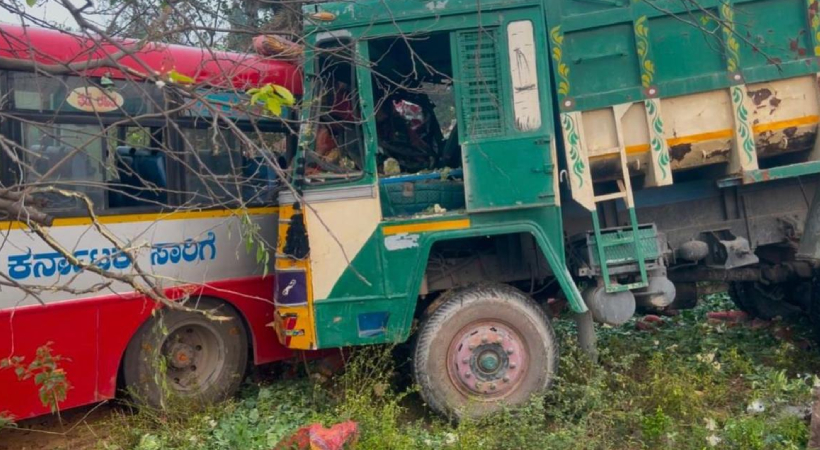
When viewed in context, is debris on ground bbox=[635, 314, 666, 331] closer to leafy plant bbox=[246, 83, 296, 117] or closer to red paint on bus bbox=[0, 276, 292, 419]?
red paint on bus bbox=[0, 276, 292, 419]

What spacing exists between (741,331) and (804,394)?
1978mm

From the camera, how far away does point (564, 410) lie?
16.0ft

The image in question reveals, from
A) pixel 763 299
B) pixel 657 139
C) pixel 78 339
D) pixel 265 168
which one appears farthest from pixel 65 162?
pixel 763 299

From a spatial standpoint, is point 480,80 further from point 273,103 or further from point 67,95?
point 67,95

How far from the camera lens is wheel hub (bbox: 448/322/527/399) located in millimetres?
5012

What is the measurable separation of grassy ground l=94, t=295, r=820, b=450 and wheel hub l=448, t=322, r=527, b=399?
29 cm

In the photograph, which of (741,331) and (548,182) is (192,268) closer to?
(548,182)

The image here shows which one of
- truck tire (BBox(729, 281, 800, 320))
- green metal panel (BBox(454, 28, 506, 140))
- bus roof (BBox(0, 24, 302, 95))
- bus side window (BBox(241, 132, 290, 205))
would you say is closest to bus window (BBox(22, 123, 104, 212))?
bus roof (BBox(0, 24, 302, 95))

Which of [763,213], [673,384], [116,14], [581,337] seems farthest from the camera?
[763,213]

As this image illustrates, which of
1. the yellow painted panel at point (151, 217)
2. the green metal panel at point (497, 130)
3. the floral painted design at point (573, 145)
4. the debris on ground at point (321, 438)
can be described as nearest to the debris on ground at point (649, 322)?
the floral painted design at point (573, 145)

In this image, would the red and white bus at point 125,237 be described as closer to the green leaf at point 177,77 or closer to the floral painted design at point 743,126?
the green leaf at point 177,77

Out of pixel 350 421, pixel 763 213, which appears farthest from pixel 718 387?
pixel 350 421

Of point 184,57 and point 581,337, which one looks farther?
point 184,57

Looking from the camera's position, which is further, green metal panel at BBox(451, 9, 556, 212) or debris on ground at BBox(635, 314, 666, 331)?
debris on ground at BBox(635, 314, 666, 331)
